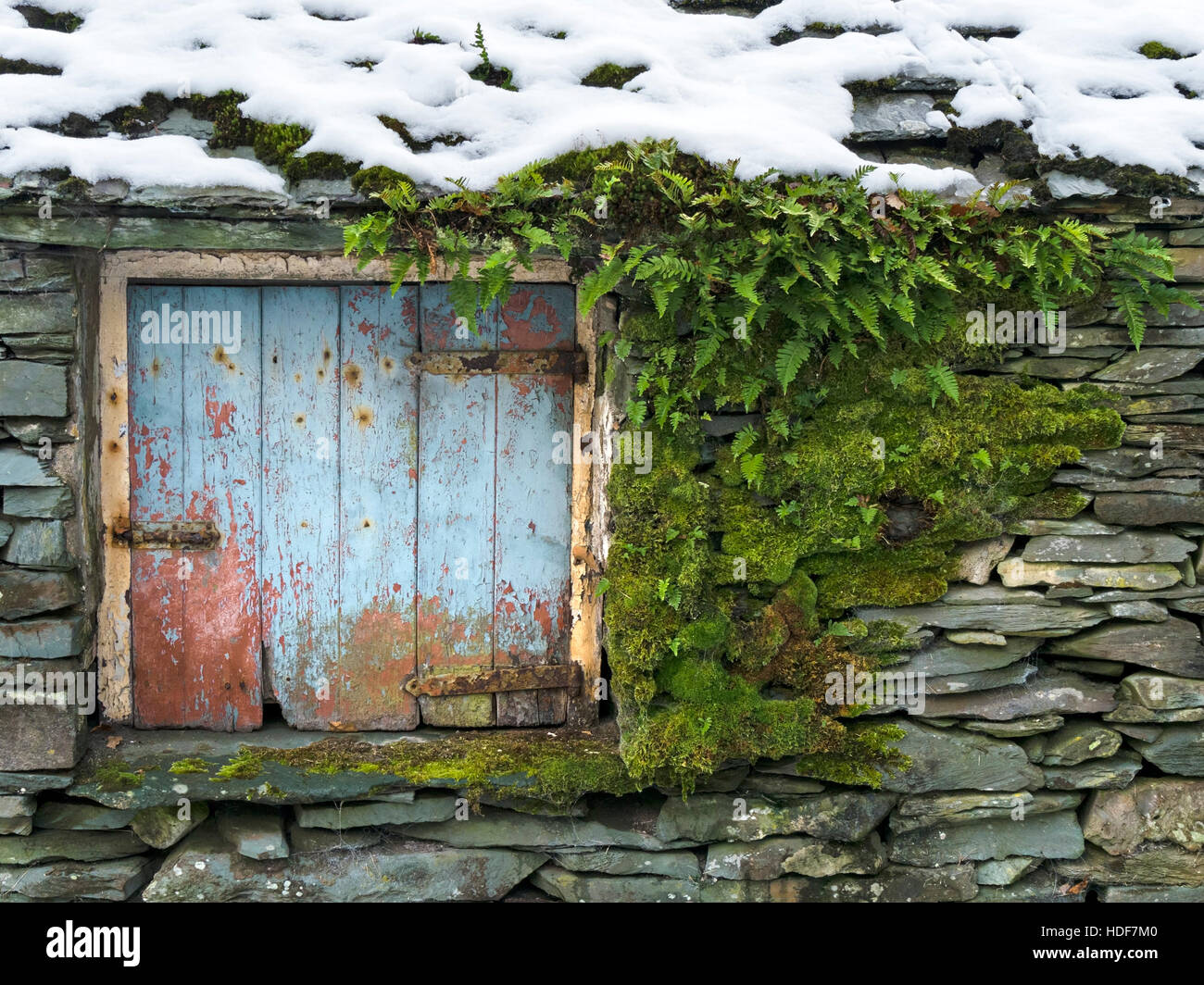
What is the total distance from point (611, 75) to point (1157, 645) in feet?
10.2

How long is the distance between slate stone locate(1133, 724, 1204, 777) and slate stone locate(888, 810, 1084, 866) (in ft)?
1.41

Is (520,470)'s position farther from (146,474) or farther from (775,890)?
(775,890)

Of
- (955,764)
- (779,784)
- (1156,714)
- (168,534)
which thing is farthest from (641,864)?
(168,534)

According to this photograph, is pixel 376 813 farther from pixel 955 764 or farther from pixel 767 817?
pixel 955 764

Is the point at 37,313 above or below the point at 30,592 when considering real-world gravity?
above

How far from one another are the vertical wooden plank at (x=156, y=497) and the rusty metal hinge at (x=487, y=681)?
0.98 metres

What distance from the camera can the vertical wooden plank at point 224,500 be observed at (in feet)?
12.9

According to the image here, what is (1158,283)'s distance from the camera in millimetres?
3629

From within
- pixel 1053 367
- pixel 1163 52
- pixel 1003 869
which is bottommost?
pixel 1003 869

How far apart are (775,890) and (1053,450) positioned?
2.05 metres

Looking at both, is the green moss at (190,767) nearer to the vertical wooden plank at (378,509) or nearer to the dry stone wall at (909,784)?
the dry stone wall at (909,784)

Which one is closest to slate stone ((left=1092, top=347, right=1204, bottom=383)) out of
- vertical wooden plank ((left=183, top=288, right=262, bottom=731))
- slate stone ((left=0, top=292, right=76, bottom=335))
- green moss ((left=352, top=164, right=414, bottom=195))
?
green moss ((left=352, top=164, right=414, bottom=195))

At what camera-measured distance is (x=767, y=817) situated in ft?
12.5

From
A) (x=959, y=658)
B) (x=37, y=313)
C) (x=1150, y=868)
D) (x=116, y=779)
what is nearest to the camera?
(x=37, y=313)
